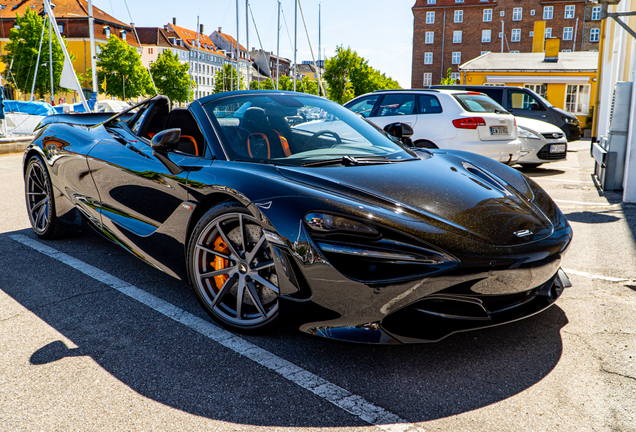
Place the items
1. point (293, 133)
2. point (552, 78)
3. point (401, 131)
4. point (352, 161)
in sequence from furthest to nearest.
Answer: point (552, 78) < point (401, 131) < point (293, 133) < point (352, 161)

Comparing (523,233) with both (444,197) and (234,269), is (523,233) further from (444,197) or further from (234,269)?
(234,269)

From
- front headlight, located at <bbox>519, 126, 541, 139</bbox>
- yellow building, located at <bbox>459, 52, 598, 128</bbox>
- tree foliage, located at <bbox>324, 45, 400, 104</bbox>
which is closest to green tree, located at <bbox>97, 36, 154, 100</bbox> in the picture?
tree foliage, located at <bbox>324, 45, 400, 104</bbox>

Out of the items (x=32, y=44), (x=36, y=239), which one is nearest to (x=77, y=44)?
(x=32, y=44)

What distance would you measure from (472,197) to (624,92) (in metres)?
6.09

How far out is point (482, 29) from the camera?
6097cm

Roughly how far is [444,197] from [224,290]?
1210 millimetres

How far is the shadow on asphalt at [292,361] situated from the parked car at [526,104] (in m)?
9.81

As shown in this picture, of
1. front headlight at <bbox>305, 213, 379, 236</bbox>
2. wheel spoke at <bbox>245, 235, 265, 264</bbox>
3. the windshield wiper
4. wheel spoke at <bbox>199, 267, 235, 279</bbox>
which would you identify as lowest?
wheel spoke at <bbox>199, 267, 235, 279</bbox>

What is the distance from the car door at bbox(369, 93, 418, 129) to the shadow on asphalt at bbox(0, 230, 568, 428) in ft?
18.8

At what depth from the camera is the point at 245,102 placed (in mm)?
3303

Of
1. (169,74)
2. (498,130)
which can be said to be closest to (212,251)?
(498,130)

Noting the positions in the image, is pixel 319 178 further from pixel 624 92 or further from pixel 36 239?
pixel 624 92

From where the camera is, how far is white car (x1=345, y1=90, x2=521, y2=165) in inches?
308

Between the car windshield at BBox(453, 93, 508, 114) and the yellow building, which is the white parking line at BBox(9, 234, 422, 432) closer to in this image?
the car windshield at BBox(453, 93, 508, 114)
